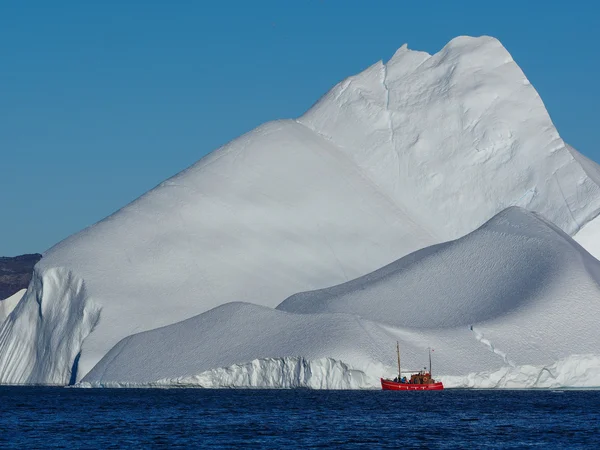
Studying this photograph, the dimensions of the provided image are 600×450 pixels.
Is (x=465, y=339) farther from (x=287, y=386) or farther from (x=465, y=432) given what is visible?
(x=465, y=432)

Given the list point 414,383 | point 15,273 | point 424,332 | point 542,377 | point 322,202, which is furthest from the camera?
point 15,273

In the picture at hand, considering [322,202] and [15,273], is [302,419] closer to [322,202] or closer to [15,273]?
[322,202]

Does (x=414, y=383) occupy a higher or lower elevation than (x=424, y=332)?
lower

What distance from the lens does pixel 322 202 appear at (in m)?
79.3

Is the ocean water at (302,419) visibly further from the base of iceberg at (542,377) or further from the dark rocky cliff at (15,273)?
the dark rocky cliff at (15,273)

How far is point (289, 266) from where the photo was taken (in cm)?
7600

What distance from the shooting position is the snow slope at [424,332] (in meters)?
56.0

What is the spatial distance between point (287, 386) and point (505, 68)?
115 feet

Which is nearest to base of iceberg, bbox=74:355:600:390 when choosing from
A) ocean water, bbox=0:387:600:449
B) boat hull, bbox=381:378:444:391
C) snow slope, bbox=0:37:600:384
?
boat hull, bbox=381:378:444:391

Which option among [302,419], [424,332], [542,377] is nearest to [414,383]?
[424,332]

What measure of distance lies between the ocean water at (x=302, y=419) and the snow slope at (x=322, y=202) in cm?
1152

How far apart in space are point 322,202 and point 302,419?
1380 inches

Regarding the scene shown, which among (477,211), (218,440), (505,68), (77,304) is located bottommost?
(218,440)

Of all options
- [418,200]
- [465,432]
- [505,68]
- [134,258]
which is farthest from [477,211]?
[465,432]
